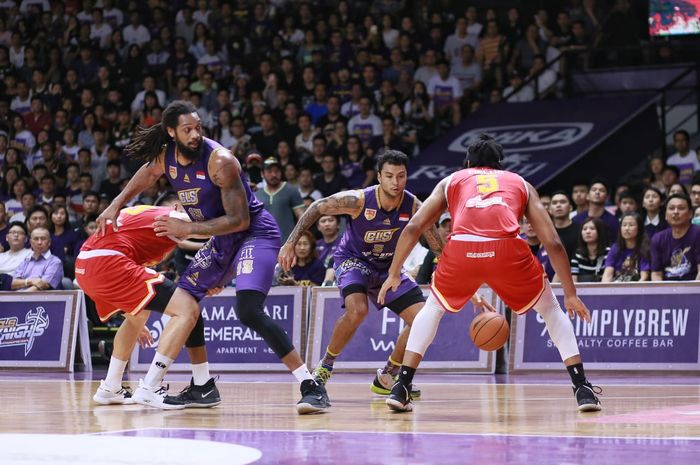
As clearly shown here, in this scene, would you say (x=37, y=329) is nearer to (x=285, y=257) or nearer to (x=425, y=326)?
(x=285, y=257)

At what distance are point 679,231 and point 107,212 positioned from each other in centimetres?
544

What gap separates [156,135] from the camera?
24.5 feet

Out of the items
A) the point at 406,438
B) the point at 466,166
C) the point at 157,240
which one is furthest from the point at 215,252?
the point at 406,438

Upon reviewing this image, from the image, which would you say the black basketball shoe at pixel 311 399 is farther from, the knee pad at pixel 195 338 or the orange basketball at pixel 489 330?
the orange basketball at pixel 489 330

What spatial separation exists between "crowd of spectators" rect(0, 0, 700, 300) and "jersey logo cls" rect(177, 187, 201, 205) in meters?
5.66

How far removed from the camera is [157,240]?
7.90 m

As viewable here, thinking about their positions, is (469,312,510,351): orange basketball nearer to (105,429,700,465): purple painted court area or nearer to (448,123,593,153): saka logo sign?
(105,429,700,465): purple painted court area

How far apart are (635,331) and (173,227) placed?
5.04 m

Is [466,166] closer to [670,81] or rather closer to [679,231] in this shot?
[679,231]

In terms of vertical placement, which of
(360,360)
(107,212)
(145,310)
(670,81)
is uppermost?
(670,81)

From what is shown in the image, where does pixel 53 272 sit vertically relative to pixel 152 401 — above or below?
above

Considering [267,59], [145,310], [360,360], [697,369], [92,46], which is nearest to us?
[145,310]

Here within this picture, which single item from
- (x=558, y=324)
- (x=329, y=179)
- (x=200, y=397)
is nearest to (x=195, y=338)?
(x=200, y=397)

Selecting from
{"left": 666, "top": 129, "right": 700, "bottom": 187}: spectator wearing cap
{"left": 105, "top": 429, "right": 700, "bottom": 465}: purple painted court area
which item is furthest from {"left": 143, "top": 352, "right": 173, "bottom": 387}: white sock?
{"left": 666, "top": 129, "right": 700, "bottom": 187}: spectator wearing cap
